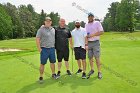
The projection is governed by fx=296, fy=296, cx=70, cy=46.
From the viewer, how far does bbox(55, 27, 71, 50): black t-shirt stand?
1016 cm

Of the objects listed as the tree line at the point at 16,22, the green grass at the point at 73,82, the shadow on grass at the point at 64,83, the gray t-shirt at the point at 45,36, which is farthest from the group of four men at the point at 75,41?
the tree line at the point at 16,22

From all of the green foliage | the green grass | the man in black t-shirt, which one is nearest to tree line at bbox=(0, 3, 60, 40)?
the green foliage

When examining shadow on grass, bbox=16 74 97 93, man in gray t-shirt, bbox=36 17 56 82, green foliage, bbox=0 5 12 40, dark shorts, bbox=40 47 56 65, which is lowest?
shadow on grass, bbox=16 74 97 93

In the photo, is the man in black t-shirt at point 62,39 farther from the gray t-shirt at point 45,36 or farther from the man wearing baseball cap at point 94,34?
the man wearing baseball cap at point 94,34

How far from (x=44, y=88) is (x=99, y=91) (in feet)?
5.16

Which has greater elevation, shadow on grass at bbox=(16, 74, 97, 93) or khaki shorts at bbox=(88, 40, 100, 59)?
khaki shorts at bbox=(88, 40, 100, 59)

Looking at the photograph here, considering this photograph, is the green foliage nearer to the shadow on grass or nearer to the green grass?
the green grass

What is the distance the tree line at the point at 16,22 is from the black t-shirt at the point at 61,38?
2926 inches

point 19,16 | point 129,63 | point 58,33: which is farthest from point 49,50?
point 19,16

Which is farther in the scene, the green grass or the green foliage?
the green foliage

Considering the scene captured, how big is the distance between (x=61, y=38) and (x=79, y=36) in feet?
2.09

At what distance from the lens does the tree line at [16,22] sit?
8381cm

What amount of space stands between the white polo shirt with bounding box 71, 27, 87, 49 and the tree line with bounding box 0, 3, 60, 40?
74.6m

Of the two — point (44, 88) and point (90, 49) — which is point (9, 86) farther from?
point (90, 49)
